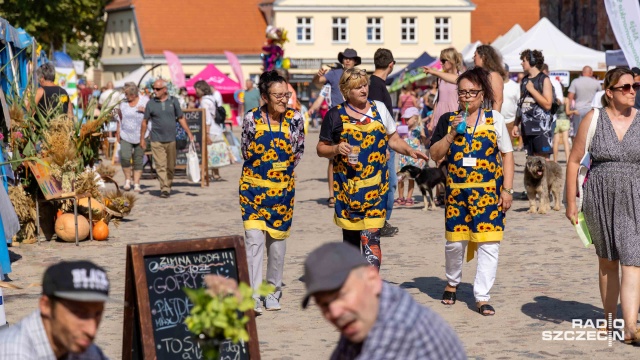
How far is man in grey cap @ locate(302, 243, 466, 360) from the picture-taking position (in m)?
3.68

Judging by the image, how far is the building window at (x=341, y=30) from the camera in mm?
84500

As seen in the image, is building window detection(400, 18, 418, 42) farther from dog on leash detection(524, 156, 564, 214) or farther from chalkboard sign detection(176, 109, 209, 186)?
dog on leash detection(524, 156, 564, 214)

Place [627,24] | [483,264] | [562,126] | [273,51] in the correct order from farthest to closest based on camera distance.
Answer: [273,51] → [562,126] → [627,24] → [483,264]

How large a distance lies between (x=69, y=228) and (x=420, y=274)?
14.3 feet

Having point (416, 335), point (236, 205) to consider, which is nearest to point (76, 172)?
point (236, 205)

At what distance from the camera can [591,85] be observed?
78.9 ft

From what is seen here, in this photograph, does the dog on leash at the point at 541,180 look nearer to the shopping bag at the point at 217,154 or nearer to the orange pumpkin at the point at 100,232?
the orange pumpkin at the point at 100,232

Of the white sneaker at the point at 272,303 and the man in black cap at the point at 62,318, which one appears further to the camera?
the white sneaker at the point at 272,303

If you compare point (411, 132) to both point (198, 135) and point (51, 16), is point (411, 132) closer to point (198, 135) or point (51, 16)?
point (198, 135)

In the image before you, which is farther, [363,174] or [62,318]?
[363,174]

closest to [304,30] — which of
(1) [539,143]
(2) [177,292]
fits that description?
(1) [539,143]

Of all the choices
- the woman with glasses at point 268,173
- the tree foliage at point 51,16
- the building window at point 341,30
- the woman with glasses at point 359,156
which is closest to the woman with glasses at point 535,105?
the woman with glasses at point 359,156

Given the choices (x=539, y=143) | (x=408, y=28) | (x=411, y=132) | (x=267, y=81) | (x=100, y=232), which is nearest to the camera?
(x=267, y=81)

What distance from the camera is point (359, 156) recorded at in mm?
9062
